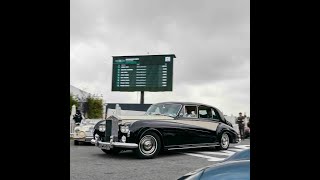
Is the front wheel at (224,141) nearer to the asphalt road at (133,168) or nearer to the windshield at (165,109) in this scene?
the asphalt road at (133,168)

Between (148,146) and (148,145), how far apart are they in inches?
0.9

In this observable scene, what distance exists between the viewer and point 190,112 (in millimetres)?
7918

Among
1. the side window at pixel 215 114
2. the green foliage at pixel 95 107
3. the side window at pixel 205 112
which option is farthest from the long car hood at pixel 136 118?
the green foliage at pixel 95 107

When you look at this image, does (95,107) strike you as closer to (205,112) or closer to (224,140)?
(224,140)

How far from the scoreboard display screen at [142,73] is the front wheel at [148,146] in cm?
1255

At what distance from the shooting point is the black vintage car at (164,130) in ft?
22.0

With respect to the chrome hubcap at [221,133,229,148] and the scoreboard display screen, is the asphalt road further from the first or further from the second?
the scoreboard display screen

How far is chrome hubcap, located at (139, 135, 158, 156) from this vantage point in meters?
6.73

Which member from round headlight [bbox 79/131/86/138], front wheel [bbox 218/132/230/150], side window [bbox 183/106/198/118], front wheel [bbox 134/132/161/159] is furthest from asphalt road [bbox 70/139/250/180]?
round headlight [bbox 79/131/86/138]
